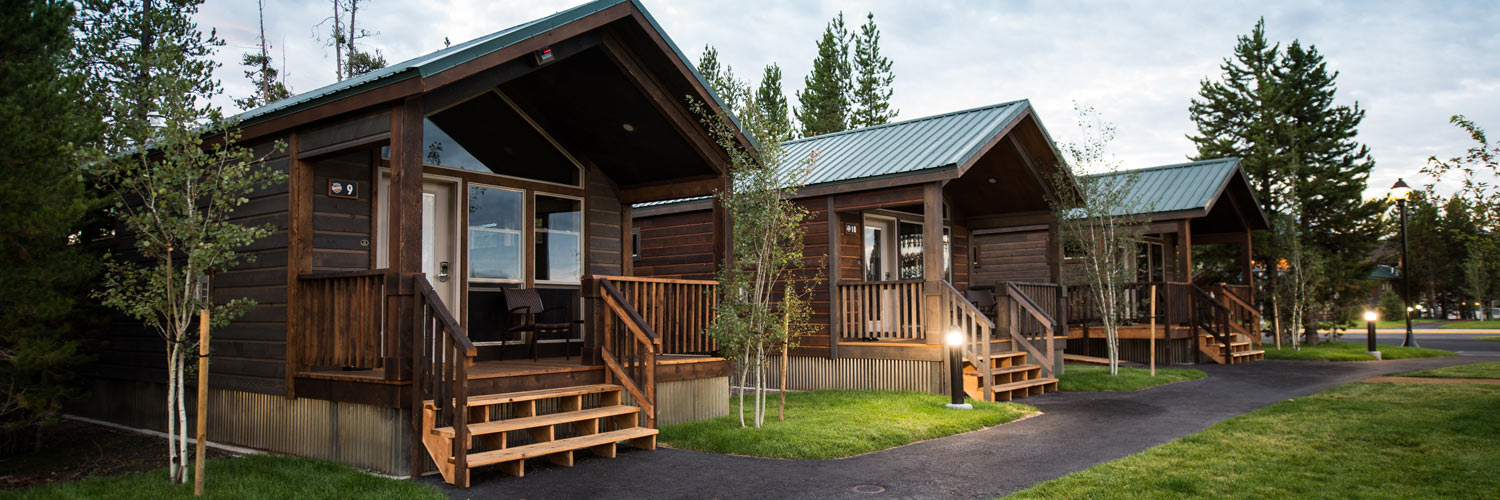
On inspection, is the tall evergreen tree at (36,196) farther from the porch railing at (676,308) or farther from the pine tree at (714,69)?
the pine tree at (714,69)

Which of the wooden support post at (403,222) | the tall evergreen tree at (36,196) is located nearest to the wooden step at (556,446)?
the wooden support post at (403,222)

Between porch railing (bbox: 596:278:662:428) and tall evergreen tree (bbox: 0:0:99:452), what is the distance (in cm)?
402

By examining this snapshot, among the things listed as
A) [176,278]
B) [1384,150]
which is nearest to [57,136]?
[176,278]

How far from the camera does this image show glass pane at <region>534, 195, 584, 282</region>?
9.49 m

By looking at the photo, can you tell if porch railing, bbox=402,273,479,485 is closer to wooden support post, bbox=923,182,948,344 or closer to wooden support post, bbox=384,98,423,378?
wooden support post, bbox=384,98,423,378

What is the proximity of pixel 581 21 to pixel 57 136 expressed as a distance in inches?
A: 164

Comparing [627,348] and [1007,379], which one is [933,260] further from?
[627,348]

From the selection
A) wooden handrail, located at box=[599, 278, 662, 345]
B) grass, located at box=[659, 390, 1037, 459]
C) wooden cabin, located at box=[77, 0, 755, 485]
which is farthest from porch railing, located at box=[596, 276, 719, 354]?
grass, located at box=[659, 390, 1037, 459]

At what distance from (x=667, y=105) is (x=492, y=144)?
1804 mm

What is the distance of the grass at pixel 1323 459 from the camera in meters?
5.49

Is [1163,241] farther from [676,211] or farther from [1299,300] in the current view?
[676,211]

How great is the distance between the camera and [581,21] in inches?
303

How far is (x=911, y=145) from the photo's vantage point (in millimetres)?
12328

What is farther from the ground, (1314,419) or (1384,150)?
(1384,150)
